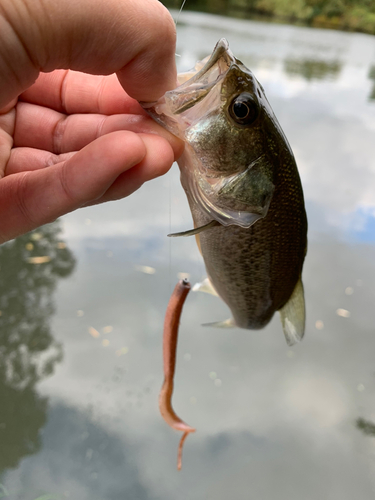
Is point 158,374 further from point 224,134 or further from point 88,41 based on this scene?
point 88,41

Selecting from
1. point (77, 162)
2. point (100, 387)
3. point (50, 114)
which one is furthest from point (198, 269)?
point (77, 162)

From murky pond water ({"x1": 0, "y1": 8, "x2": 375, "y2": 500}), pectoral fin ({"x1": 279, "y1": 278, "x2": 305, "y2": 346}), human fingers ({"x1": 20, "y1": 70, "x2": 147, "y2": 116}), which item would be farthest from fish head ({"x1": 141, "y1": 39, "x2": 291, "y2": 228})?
murky pond water ({"x1": 0, "y1": 8, "x2": 375, "y2": 500})

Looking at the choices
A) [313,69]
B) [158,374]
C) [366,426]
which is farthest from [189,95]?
[313,69]

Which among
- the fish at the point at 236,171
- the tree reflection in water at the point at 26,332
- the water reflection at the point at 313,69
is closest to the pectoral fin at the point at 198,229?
the fish at the point at 236,171

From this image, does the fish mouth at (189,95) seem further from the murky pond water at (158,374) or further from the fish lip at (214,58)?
the murky pond water at (158,374)

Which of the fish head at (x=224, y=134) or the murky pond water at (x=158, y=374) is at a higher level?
the fish head at (x=224, y=134)
